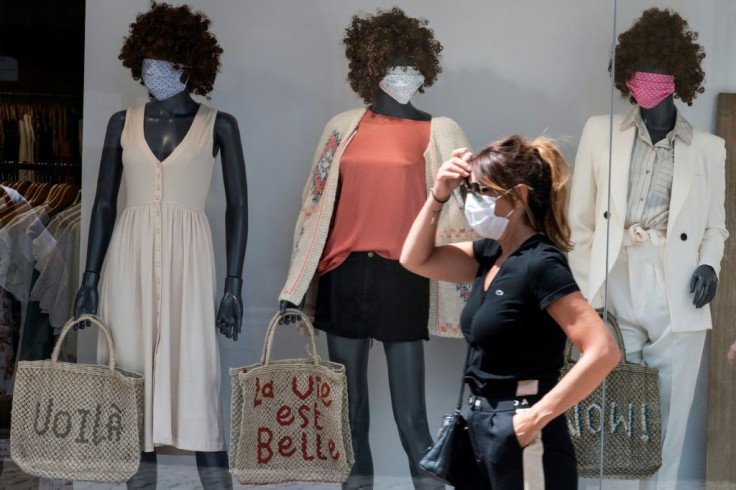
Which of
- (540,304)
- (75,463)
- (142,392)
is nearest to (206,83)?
(142,392)

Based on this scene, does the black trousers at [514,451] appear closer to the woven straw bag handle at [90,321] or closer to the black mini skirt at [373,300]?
the black mini skirt at [373,300]

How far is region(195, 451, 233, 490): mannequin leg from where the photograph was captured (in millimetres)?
4461

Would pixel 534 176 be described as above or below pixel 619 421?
above

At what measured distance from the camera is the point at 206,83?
4.48 meters

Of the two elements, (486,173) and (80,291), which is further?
(80,291)

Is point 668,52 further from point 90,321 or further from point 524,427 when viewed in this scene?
point 90,321

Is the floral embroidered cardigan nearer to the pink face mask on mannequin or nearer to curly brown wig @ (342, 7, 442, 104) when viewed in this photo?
curly brown wig @ (342, 7, 442, 104)

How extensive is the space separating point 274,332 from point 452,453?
→ 5.15 ft

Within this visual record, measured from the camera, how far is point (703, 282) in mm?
4301

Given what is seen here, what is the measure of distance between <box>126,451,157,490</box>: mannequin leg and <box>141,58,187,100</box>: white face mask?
1450 millimetres

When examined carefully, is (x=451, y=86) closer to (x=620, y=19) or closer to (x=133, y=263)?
(x=620, y=19)

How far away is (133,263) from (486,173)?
186 cm

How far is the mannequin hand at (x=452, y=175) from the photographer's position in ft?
10.4

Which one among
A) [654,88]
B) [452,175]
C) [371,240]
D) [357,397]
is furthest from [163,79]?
[654,88]
